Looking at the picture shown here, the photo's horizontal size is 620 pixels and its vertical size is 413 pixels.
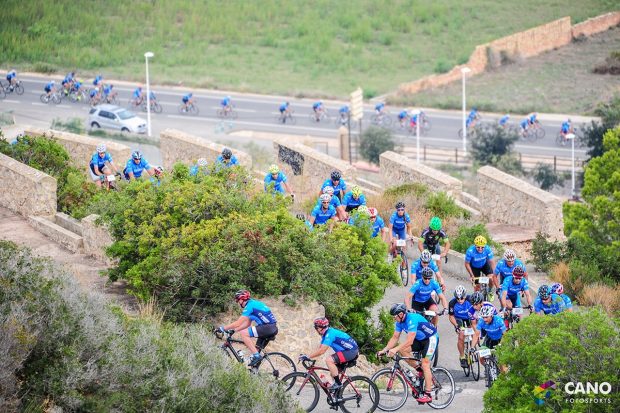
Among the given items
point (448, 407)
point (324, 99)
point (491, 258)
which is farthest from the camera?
point (324, 99)

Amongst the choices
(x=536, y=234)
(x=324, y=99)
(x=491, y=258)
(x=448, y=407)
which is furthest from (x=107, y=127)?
(x=448, y=407)

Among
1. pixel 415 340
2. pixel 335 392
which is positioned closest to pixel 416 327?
pixel 415 340

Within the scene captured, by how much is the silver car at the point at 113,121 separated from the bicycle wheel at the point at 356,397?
34426 millimetres

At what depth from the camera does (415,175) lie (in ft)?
108

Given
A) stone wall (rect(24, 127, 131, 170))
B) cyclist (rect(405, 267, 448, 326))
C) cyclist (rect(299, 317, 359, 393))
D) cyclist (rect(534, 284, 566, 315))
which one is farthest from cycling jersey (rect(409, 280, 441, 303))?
stone wall (rect(24, 127, 131, 170))

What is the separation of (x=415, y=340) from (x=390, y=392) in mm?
849

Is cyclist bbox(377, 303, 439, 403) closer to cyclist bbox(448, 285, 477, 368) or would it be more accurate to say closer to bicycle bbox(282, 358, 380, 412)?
bicycle bbox(282, 358, 380, 412)

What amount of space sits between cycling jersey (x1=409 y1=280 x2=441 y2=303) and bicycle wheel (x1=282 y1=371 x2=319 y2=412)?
106 inches

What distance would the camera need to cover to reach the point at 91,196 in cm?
2919

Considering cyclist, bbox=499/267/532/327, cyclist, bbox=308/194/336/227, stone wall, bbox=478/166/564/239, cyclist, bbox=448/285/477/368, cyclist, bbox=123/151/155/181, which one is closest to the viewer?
cyclist, bbox=448/285/477/368

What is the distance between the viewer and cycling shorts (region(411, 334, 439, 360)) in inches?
770

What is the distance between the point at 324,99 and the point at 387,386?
46.5m

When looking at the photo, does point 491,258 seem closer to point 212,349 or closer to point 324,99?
point 212,349

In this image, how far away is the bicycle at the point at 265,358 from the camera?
771 inches
